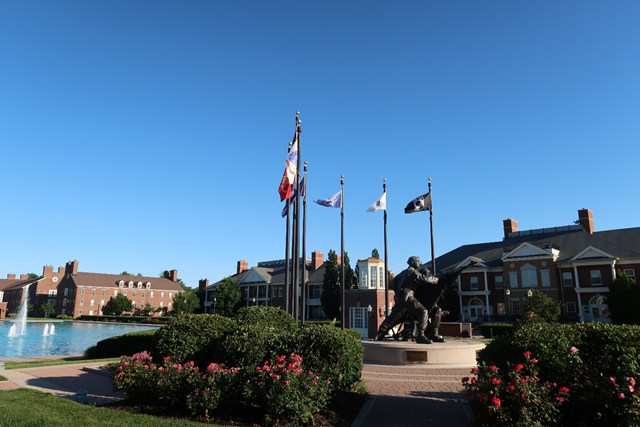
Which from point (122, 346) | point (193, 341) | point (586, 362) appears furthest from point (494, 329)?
point (193, 341)

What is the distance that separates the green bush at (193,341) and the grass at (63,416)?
5.59 ft

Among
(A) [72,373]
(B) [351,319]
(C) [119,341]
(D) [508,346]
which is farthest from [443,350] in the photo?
(B) [351,319]

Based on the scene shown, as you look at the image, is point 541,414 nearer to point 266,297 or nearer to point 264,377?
point 264,377

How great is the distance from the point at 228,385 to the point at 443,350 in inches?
375

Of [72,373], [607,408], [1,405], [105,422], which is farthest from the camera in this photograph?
[72,373]

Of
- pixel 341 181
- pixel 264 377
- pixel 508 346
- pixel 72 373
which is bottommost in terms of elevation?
pixel 72 373

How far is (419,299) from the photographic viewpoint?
1745 centimetres

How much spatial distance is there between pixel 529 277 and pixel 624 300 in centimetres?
1020

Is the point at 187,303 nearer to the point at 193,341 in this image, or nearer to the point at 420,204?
the point at 420,204

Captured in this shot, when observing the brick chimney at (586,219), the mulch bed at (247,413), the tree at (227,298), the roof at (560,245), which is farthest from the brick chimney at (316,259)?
the mulch bed at (247,413)

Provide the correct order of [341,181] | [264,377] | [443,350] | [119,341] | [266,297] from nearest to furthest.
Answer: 1. [264,377]
2. [443,350]
3. [119,341]
4. [341,181]
5. [266,297]

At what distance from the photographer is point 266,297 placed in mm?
62281

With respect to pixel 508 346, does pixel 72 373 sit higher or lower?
lower

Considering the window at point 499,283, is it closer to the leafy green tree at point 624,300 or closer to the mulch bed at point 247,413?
the leafy green tree at point 624,300
